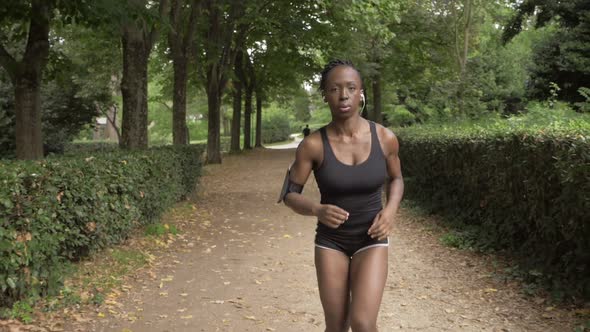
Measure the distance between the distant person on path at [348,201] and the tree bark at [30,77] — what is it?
8.56m

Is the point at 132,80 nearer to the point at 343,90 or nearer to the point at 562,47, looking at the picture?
the point at 343,90

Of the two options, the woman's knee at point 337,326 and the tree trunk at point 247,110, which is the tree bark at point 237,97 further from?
the woman's knee at point 337,326

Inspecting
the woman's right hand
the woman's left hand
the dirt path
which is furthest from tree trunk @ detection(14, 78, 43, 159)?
the woman's left hand

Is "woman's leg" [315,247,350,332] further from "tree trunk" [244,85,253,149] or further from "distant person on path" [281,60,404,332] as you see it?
"tree trunk" [244,85,253,149]

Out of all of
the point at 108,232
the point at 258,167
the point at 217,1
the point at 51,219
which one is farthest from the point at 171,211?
the point at 258,167

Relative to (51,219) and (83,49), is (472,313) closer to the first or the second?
(51,219)

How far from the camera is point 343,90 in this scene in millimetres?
3361

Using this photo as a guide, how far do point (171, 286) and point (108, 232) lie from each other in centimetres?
146

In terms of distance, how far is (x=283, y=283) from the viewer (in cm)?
694

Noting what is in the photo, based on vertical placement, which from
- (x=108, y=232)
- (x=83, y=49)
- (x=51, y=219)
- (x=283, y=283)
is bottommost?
(x=283, y=283)

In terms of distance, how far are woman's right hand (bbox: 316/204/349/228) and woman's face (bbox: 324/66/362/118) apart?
59cm

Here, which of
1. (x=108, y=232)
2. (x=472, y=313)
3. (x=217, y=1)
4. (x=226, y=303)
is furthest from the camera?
(x=217, y=1)

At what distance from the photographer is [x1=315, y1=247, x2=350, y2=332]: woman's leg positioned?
11.0 feet

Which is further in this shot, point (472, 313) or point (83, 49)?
point (83, 49)
